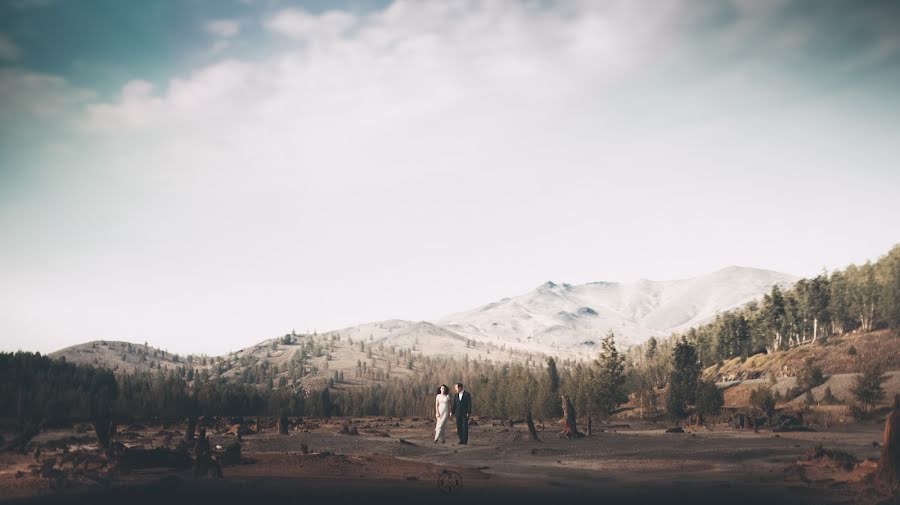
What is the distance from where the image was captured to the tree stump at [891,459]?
1556 centimetres

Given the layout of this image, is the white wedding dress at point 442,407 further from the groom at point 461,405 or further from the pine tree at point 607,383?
the pine tree at point 607,383

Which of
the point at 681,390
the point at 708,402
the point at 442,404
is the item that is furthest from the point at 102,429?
the point at 681,390

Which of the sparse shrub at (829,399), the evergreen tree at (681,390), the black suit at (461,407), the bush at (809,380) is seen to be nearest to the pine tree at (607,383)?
the evergreen tree at (681,390)

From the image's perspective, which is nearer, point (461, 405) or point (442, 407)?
point (461, 405)

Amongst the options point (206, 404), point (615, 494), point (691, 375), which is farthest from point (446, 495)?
point (206, 404)

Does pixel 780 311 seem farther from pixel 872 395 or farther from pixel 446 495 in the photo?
pixel 446 495

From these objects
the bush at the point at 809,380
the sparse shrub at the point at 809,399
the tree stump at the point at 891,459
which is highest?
the tree stump at the point at 891,459

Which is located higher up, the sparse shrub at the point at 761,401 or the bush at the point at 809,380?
the bush at the point at 809,380

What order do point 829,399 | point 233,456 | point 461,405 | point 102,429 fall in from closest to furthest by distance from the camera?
point 233,456 → point 102,429 → point 461,405 → point 829,399

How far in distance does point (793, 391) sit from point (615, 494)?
7617cm

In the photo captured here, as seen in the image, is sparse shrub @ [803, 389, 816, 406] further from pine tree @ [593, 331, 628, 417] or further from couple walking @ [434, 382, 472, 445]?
couple walking @ [434, 382, 472, 445]

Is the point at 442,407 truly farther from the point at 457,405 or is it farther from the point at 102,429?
the point at 102,429

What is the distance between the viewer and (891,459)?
15.8 m

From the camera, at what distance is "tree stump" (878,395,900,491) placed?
15.6 meters
